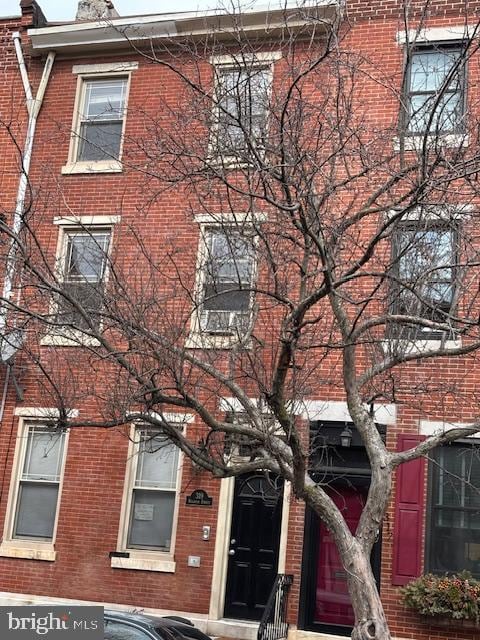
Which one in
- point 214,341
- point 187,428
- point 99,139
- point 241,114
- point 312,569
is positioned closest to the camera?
point 241,114

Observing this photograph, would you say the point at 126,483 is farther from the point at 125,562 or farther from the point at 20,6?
the point at 20,6

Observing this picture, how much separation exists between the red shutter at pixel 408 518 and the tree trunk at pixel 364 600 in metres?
4.20

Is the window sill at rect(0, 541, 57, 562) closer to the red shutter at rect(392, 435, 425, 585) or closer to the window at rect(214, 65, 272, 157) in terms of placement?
the red shutter at rect(392, 435, 425, 585)

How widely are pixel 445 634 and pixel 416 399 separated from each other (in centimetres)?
296

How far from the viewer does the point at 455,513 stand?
10453 millimetres

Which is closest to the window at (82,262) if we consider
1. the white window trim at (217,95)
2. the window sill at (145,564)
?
the white window trim at (217,95)

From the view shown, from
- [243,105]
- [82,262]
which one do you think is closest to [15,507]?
[82,262]

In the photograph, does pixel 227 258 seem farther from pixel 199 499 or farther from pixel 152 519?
pixel 152 519

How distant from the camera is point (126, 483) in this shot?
11711 millimetres

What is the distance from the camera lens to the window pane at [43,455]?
12250 millimetres

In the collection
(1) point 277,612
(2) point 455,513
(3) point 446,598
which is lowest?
(1) point 277,612

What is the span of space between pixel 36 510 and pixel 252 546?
3438 millimetres

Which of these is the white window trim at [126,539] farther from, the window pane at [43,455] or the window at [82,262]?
the window at [82,262]

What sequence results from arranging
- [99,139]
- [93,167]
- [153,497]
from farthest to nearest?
1. [99,139]
2. [93,167]
3. [153,497]
